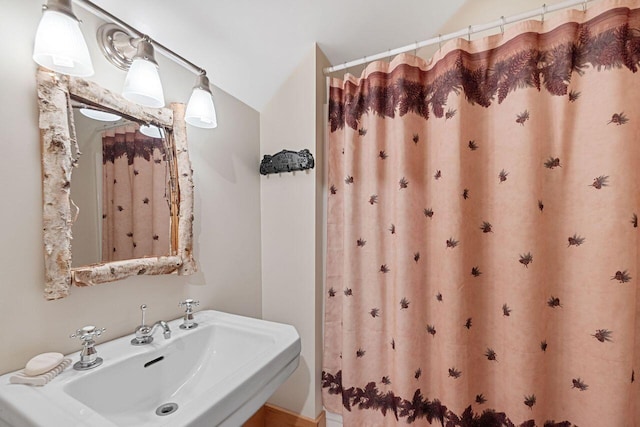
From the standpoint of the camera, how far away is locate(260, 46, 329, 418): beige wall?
1417mm

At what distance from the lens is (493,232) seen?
1145 mm

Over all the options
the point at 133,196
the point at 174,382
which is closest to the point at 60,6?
the point at 133,196

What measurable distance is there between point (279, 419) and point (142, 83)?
66.5 inches

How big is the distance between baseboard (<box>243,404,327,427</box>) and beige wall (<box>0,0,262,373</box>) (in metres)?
0.56

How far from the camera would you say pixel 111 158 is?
916mm

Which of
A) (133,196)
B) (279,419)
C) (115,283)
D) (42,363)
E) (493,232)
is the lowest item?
(279,419)

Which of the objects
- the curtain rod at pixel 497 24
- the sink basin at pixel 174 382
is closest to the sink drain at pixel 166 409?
the sink basin at pixel 174 382

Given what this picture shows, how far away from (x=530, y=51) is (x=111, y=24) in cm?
151

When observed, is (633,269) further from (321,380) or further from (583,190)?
(321,380)

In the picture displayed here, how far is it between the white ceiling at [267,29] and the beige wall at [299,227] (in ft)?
0.31

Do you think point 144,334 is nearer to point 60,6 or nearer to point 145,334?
point 145,334

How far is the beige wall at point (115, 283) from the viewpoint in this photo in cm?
71

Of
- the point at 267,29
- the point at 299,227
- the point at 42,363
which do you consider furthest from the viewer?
the point at 299,227

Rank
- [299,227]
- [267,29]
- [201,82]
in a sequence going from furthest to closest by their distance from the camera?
[299,227], [267,29], [201,82]
